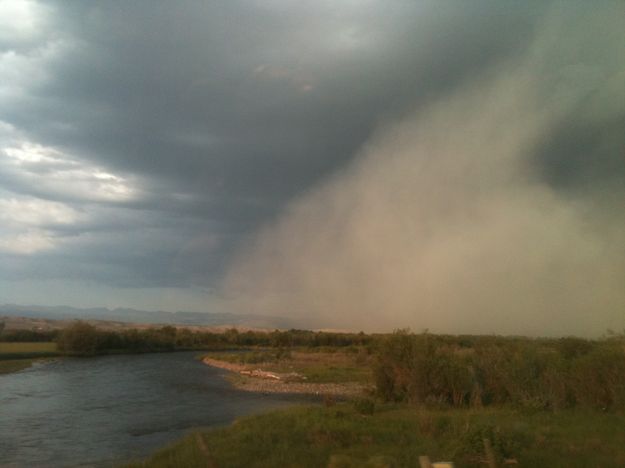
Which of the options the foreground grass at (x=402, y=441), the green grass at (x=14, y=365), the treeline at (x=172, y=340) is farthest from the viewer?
the treeline at (x=172, y=340)

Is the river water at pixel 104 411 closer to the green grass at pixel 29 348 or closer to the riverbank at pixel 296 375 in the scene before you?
the riverbank at pixel 296 375

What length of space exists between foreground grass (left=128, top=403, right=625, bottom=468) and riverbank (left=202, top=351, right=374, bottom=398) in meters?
12.7

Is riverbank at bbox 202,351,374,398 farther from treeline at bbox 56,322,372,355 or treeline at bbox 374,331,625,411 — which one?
treeline at bbox 56,322,372,355

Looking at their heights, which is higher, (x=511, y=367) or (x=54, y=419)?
(x=511, y=367)

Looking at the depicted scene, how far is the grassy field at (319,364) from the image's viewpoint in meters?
54.0

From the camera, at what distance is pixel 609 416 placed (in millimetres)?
21016

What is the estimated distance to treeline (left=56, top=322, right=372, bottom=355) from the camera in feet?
301

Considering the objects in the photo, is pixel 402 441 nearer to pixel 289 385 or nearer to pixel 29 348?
pixel 289 385

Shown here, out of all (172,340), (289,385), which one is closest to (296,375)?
(289,385)

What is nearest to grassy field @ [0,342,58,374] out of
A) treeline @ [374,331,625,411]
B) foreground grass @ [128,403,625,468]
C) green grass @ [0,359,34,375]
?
green grass @ [0,359,34,375]

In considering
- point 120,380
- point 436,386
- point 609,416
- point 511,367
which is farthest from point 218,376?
point 609,416

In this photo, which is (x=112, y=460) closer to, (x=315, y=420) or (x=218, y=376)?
(x=315, y=420)

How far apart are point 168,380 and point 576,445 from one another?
147 ft

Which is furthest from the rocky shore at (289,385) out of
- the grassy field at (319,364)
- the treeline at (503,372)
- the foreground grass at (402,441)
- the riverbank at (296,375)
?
the foreground grass at (402,441)
